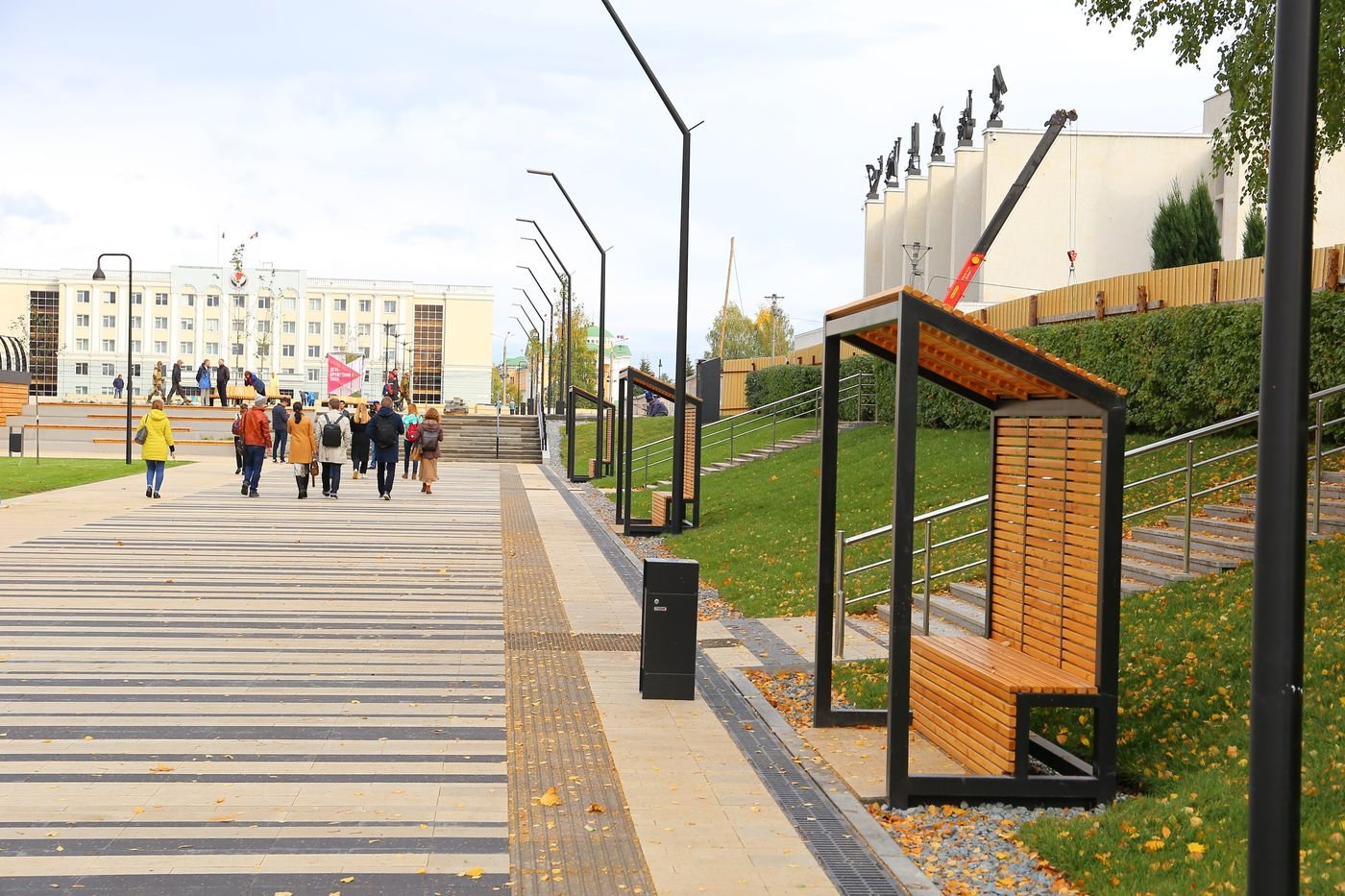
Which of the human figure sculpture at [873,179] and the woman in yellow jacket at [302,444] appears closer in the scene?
the woman in yellow jacket at [302,444]

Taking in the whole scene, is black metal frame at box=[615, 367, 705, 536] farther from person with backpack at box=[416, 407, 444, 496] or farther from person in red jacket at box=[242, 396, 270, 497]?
person in red jacket at box=[242, 396, 270, 497]

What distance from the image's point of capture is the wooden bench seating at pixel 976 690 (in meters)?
6.81

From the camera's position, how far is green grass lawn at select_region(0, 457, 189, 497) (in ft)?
90.6

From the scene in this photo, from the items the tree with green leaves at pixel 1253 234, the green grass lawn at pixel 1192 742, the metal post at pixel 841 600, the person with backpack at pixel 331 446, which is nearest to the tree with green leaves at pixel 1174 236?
the tree with green leaves at pixel 1253 234

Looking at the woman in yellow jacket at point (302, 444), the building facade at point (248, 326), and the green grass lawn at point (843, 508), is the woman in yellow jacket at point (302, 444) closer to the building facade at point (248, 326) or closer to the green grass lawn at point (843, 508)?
the green grass lawn at point (843, 508)

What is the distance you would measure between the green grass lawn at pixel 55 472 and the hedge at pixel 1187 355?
1891cm

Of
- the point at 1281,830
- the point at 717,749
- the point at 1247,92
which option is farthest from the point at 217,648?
the point at 1247,92

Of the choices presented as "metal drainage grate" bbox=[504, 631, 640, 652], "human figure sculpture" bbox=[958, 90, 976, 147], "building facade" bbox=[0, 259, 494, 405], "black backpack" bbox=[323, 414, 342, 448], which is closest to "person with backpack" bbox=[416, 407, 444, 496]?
"black backpack" bbox=[323, 414, 342, 448]

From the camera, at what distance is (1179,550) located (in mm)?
11672

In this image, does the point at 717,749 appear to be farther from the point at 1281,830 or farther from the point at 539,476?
the point at 539,476

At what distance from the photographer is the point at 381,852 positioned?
5906 mm

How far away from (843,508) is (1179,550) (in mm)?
8295

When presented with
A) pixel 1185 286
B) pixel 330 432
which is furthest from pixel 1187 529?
pixel 330 432

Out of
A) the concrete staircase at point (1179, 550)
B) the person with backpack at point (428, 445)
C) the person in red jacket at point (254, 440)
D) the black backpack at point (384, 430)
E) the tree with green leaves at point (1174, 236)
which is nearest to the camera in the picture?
the concrete staircase at point (1179, 550)
